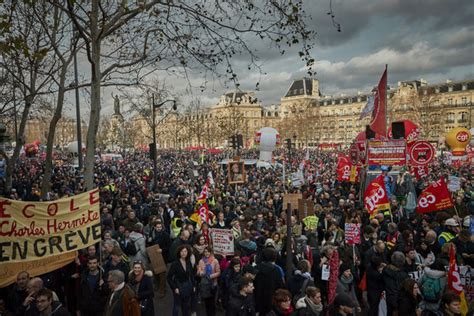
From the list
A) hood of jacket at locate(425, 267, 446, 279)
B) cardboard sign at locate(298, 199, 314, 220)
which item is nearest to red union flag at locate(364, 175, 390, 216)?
cardboard sign at locate(298, 199, 314, 220)

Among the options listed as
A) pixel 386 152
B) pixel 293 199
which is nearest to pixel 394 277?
pixel 293 199

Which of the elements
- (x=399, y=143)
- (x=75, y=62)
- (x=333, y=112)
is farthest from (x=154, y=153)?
(x=333, y=112)

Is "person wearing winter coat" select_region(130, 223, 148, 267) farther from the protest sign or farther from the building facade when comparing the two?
the building facade

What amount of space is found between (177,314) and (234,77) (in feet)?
14.6

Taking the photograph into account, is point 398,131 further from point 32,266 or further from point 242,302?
point 32,266

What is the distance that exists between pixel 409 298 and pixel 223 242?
3.35 m

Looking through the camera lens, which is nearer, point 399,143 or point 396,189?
point 399,143

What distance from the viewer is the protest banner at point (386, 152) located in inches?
549

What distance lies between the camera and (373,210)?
1045cm

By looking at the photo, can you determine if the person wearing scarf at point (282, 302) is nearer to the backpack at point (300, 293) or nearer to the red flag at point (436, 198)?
the backpack at point (300, 293)

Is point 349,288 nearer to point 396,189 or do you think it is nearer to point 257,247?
point 257,247

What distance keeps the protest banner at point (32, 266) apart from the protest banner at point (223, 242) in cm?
259

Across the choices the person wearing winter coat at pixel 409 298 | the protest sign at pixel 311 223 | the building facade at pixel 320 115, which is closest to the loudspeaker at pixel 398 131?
the protest sign at pixel 311 223

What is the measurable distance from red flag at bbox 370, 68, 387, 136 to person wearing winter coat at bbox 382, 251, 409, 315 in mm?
9809
